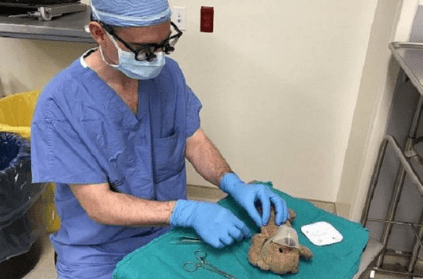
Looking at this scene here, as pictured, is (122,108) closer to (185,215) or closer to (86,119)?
(86,119)

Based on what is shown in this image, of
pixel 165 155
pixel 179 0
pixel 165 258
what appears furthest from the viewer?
pixel 179 0

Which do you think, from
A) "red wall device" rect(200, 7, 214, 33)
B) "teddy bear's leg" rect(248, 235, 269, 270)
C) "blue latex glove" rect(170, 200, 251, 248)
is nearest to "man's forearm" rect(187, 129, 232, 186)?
"blue latex glove" rect(170, 200, 251, 248)

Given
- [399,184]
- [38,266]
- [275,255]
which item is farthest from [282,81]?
[38,266]

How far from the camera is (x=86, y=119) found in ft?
3.61

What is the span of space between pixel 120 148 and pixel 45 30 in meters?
0.77

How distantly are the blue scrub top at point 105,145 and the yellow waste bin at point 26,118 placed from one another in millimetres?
672

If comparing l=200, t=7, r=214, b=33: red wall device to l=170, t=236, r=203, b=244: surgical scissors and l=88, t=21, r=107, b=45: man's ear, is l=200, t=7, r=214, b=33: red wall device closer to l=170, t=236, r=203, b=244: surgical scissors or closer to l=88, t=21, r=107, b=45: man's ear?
l=88, t=21, r=107, b=45: man's ear

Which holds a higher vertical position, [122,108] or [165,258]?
[122,108]

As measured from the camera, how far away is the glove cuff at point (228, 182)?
1250mm

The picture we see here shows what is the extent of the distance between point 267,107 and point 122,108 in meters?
1.07

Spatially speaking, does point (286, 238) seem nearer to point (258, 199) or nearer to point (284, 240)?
point (284, 240)

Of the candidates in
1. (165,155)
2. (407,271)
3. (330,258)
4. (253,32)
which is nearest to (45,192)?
(165,155)

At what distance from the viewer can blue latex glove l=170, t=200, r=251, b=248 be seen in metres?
1.01

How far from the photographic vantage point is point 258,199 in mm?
1184
